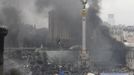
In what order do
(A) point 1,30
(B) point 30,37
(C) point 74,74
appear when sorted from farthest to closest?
1. (B) point 30,37
2. (C) point 74,74
3. (A) point 1,30

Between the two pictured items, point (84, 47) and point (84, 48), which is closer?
point (84, 48)

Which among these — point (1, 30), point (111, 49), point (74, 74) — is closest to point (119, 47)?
point (111, 49)

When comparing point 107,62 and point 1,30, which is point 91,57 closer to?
point 107,62

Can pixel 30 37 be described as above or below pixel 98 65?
above

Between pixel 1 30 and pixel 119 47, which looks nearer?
pixel 1 30

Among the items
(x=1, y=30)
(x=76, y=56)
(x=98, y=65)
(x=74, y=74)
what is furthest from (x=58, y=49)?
(x=1, y=30)

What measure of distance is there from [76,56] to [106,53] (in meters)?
5.73

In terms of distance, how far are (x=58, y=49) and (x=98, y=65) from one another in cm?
682

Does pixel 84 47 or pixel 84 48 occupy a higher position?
pixel 84 47

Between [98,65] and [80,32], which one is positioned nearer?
[98,65]

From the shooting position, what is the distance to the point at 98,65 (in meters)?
51.0

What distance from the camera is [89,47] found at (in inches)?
2340

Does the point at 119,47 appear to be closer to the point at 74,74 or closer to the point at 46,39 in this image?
the point at 46,39

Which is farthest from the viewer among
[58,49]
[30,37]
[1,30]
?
[58,49]
